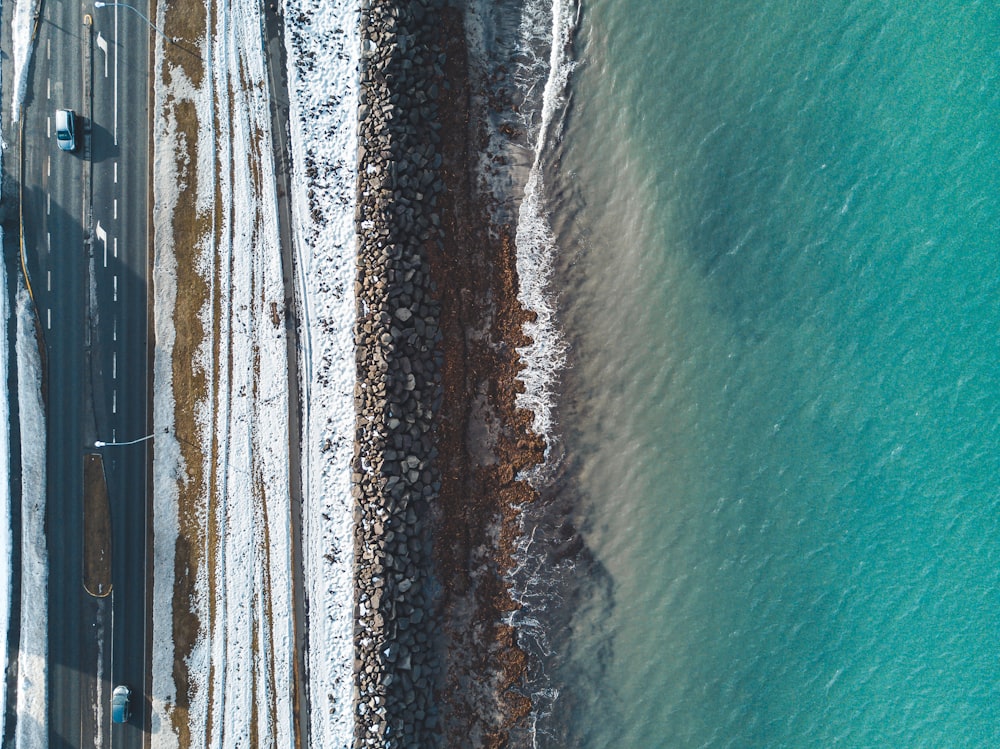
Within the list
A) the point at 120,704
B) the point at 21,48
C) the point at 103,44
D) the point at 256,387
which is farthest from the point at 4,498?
the point at 103,44

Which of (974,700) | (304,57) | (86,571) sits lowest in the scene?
(974,700)

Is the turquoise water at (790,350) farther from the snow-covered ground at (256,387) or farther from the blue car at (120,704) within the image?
the blue car at (120,704)

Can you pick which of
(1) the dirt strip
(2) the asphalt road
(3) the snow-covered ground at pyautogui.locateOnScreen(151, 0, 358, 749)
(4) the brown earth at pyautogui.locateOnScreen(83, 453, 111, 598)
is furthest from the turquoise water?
(4) the brown earth at pyautogui.locateOnScreen(83, 453, 111, 598)

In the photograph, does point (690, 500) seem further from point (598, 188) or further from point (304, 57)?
point (304, 57)

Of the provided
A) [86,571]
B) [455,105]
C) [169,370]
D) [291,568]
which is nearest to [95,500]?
[86,571]

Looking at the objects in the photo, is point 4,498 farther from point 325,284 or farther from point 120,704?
point 325,284

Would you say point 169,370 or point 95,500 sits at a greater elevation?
point 169,370
